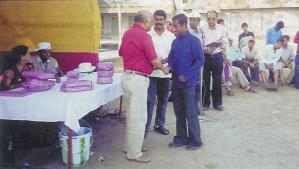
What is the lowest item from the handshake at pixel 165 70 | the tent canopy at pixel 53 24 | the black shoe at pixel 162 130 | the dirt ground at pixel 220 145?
the dirt ground at pixel 220 145

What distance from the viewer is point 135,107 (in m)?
4.70

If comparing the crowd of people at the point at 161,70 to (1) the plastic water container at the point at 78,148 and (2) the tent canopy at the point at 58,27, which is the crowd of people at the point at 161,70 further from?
(1) the plastic water container at the point at 78,148

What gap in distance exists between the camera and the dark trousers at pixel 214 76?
711cm

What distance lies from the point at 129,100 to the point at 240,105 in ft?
13.1

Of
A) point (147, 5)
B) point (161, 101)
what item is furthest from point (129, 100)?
point (147, 5)

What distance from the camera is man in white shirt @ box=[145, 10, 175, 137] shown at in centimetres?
561

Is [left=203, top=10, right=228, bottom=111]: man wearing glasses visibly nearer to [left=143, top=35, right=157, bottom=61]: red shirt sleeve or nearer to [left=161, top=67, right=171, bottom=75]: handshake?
[left=161, top=67, right=171, bottom=75]: handshake

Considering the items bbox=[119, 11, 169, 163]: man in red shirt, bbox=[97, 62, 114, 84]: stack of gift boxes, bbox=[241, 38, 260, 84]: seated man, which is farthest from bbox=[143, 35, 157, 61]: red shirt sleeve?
bbox=[241, 38, 260, 84]: seated man

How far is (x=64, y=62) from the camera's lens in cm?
734

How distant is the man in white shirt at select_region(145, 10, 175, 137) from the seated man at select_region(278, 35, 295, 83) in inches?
214

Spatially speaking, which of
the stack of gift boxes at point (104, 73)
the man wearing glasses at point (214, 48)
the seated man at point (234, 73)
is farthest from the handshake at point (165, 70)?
the seated man at point (234, 73)

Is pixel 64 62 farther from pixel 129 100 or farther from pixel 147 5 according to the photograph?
pixel 147 5

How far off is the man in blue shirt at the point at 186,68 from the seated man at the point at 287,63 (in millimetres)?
5814

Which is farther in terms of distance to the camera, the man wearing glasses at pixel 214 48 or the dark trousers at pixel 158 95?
the man wearing glasses at pixel 214 48
